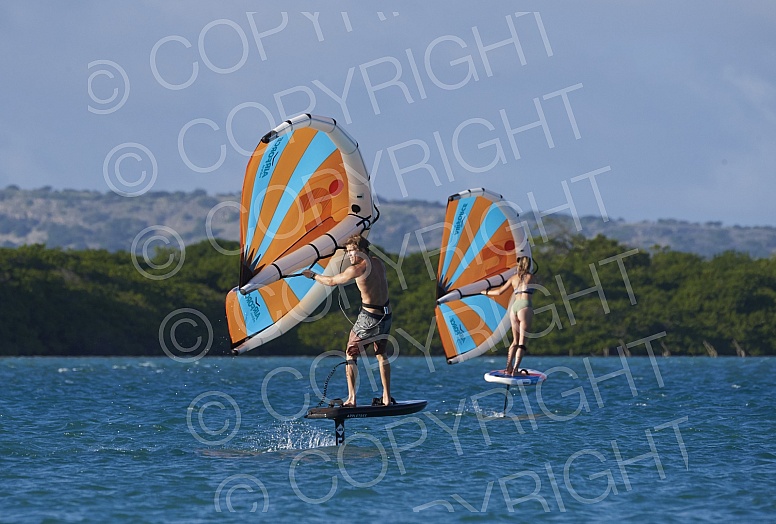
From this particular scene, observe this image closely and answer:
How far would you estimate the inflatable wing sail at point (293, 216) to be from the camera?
56.1 feet

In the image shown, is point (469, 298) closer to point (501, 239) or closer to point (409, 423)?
point (501, 239)

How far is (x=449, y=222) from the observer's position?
83.9ft

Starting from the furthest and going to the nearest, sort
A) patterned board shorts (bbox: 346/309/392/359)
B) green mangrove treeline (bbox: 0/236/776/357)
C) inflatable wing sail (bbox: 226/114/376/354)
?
1. green mangrove treeline (bbox: 0/236/776/357)
2. patterned board shorts (bbox: 346/309/392/359)
3. inflatable wing sail (bbox: 226/114/376/354)

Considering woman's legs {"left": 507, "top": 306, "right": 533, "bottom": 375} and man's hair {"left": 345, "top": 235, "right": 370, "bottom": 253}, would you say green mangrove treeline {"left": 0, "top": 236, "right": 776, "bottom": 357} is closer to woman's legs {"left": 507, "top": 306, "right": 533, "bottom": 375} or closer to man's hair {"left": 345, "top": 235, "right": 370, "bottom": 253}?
woman's legs {"left": 507, "top": 306, "right": 533, "bottom": 375}

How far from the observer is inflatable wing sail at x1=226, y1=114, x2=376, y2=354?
17.1m

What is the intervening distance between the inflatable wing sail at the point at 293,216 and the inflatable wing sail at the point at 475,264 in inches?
273

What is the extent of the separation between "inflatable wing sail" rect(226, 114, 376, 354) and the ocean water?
7.32 ft

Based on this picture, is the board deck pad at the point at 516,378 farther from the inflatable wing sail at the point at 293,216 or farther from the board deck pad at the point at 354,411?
the inflatable wing sail at the point at 293,216

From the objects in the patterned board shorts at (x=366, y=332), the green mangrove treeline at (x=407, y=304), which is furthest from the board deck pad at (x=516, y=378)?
the green mangrove treeline at (x=407, y=304)

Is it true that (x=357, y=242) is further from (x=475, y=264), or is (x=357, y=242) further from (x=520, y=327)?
(x=475, y=264)

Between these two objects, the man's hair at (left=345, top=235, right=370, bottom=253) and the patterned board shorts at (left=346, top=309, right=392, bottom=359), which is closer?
the man's hair at (left=345, top=235, right=370, bottom=253)

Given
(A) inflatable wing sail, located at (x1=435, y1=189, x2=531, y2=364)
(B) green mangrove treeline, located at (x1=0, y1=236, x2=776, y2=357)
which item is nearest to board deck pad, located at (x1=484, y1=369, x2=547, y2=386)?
(A) inflatable wing sail, located at (x1=435, y1=189, x2=531, y2=364)

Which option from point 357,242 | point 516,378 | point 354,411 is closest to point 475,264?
point 516,378

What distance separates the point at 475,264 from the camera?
2523 cm
